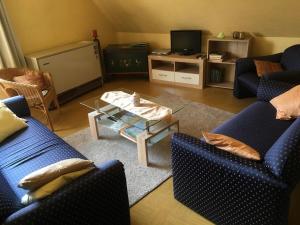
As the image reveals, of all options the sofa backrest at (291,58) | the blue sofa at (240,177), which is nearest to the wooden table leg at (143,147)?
the blue sofa at (240,177)

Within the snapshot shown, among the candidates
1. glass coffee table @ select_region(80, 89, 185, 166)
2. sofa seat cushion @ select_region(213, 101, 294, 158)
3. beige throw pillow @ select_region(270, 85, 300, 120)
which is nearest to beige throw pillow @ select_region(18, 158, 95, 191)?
glass coffee table @ select_region(80, 89, 185, 166)

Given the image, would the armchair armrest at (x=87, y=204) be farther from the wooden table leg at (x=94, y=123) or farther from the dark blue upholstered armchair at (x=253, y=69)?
the dark blue upholstered armchair at (x=253, y=69)

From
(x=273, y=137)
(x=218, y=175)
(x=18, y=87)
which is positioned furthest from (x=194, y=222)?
(x=18, y=87)

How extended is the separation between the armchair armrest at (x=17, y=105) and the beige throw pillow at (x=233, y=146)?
6.11ft

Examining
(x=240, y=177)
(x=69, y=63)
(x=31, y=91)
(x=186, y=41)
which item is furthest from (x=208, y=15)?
(x=240, y=177)

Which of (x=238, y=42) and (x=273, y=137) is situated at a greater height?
(x=238, y=42)

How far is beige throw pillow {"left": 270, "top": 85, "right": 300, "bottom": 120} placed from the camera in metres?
2.08

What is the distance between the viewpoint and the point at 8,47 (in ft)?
10.6

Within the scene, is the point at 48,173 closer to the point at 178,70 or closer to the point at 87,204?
the point at 87,204

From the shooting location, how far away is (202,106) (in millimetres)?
3375

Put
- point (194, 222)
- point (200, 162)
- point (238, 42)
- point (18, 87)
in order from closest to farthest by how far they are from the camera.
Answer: point (200, 162) < point (194, 222) < point (18, 87) < point (238, 42)

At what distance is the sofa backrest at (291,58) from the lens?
120 inches

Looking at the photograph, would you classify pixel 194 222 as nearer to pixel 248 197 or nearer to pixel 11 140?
pixel 248 197

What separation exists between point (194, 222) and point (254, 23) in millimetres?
2821
